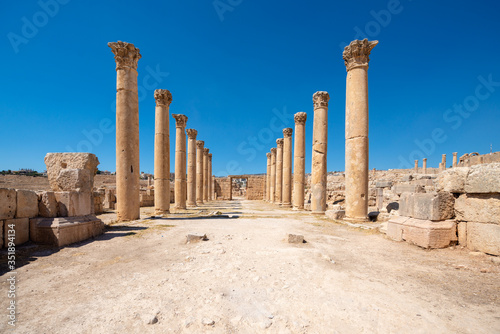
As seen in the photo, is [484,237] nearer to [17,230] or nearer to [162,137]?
[17,230]

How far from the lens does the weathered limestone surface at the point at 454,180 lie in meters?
5.51

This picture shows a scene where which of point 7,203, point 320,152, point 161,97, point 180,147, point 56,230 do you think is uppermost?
point 161,97

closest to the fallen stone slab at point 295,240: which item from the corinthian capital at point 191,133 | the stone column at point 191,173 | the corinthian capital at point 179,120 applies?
the corinthian capital at point 179,120

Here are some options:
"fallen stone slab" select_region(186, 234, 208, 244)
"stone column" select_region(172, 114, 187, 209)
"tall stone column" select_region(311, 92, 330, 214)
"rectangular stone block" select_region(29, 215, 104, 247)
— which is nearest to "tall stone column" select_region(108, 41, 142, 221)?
"rectangular stone block" select_region(29, 215, 104, 247)

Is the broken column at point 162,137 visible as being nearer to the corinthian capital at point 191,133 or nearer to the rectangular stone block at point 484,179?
the corinthian capital at point 191,133

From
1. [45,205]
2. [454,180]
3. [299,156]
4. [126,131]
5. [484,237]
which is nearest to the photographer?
[484,237]

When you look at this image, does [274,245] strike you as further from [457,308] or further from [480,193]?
[480,193]

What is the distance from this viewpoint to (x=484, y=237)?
491 centimetres

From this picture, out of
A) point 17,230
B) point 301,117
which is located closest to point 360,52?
point 301,117

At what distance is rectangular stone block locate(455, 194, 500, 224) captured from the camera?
4.81 metres

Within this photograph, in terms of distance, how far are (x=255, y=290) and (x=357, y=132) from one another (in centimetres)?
831

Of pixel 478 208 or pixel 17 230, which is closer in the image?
pixel 478 208

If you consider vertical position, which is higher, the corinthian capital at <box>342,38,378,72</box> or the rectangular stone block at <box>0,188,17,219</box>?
the corinthian capital at <box>342,38,378,72</box>

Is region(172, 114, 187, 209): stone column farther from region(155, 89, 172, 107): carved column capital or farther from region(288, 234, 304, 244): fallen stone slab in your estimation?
region(288, 234, 304, 244): fallen stone slab
